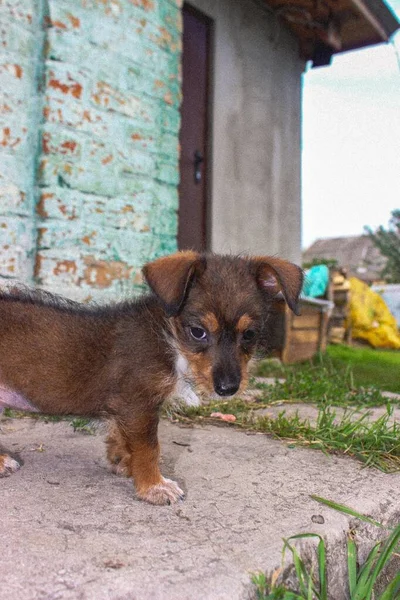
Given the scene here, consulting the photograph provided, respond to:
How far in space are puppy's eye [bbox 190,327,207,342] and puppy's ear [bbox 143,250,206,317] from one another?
0.32 feet

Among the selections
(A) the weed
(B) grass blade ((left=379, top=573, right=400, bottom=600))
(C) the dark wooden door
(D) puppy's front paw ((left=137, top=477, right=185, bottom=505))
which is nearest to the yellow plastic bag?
(C) the dark wooden door

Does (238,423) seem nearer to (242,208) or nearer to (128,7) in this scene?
(128,7)

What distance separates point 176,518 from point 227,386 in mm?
499

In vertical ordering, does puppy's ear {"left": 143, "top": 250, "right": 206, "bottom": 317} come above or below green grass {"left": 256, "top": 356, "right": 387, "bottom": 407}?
above

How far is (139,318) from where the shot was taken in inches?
102

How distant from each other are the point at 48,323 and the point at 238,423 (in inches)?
54.1

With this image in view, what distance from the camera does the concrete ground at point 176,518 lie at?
5.16 ft

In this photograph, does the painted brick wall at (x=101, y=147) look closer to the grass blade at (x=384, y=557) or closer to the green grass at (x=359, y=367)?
the green grass at (x=359, y=367)

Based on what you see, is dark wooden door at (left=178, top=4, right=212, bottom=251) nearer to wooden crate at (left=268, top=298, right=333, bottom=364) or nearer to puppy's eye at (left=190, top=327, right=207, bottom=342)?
wooden crate at (left=268, top=298, right=333, bottom=364)

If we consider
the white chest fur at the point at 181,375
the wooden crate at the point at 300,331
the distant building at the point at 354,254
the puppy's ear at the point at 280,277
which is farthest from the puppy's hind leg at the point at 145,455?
the distant building at the point at 354,254

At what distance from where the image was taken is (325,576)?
5.94ft

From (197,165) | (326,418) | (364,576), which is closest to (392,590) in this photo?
(364,576)

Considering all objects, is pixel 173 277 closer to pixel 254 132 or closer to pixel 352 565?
pixel 352 565

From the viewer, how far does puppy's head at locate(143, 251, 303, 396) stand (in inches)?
89.3
